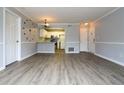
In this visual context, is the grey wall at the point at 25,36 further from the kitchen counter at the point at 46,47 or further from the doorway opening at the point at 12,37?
the kitchen counter at the point at 46,47

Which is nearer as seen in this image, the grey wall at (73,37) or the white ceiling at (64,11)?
the white ceiling at (64,11)

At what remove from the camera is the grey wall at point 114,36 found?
18.7ft

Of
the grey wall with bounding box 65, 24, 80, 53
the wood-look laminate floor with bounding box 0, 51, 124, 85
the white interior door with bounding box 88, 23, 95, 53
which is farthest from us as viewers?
the grey wall with bounding box 65, 24, 80, 53

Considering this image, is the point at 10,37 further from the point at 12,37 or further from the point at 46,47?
the point at 46,47

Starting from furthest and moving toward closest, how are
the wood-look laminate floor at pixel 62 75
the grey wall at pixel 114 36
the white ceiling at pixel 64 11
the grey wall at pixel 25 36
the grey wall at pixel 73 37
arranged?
1. the grey wall at pixel 73 37
2. the grey wall at pixel 25 36
3. the white ceiling at pixel 64 11
4. the grey wall at pixel 114 36
5. the wood-look laminate floor at pixel 62 75

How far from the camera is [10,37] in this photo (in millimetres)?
6082

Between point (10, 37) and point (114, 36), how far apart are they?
4.57 m

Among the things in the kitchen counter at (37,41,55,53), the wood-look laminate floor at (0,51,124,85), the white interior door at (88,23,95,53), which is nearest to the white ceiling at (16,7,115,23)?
the wood-look laminate floor at (0,51,124,85)

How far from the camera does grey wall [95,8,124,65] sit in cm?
571

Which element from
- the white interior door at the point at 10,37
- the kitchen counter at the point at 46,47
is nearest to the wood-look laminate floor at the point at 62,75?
the white interior door at the point at 10,37

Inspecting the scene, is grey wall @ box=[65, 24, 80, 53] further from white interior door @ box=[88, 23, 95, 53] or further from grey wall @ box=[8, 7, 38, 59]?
grey wall @ box=[8, 7, 38, 59]
